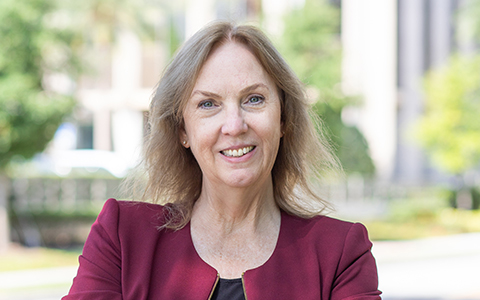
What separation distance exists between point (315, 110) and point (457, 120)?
17.3m

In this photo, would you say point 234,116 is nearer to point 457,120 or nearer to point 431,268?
point 431,268

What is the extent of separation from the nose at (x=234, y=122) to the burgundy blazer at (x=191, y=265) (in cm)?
45

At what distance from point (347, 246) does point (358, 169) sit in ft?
48.5

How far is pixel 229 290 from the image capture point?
206cm

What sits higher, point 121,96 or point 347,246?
point 121,96

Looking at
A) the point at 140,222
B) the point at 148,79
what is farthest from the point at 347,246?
the point at 148,79

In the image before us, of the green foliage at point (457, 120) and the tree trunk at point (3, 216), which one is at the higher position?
the green foliage at point (457, 120)

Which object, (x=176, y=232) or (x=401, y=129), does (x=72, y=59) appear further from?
(x=401, y=129)

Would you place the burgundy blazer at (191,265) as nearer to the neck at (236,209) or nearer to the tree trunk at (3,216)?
the neck at (236,209)

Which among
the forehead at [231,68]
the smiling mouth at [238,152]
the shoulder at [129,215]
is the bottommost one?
the shoulder at [129,215]

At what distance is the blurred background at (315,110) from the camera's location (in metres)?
10.7

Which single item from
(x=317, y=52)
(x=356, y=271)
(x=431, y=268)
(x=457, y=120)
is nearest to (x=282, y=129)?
(x=356, y=271)

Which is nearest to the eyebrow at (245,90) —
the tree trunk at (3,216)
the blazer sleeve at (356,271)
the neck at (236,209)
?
the neck at (236,209)

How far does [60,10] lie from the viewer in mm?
11805
